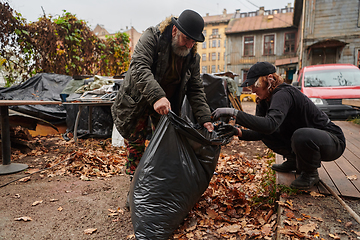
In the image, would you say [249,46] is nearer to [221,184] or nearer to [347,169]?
[347,169]

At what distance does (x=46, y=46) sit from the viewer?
21.3ft

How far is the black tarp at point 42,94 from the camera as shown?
17.2 ft

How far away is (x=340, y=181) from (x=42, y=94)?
6134mm

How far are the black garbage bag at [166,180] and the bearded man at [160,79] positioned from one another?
200 mm

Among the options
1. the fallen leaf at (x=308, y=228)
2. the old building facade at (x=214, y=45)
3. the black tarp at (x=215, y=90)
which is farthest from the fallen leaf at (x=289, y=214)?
the old building facade at (x=214, y=45)

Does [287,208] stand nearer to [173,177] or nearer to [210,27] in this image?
[173,177]

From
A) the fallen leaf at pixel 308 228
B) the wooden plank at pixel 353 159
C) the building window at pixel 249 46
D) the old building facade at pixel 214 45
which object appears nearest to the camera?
the fallen leaf at pixel 308 228

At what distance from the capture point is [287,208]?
67.9 inches

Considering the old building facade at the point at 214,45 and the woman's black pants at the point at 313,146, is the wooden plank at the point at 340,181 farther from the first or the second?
the old building facade at the point at 214,45

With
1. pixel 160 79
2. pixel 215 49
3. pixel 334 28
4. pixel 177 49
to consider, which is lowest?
pixel 160 79

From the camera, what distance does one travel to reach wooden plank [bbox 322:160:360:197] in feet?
6.19

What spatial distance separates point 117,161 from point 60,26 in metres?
5.14

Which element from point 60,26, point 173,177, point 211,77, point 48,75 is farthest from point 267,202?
point 60,26

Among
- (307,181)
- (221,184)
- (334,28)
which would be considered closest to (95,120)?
(221,184)
